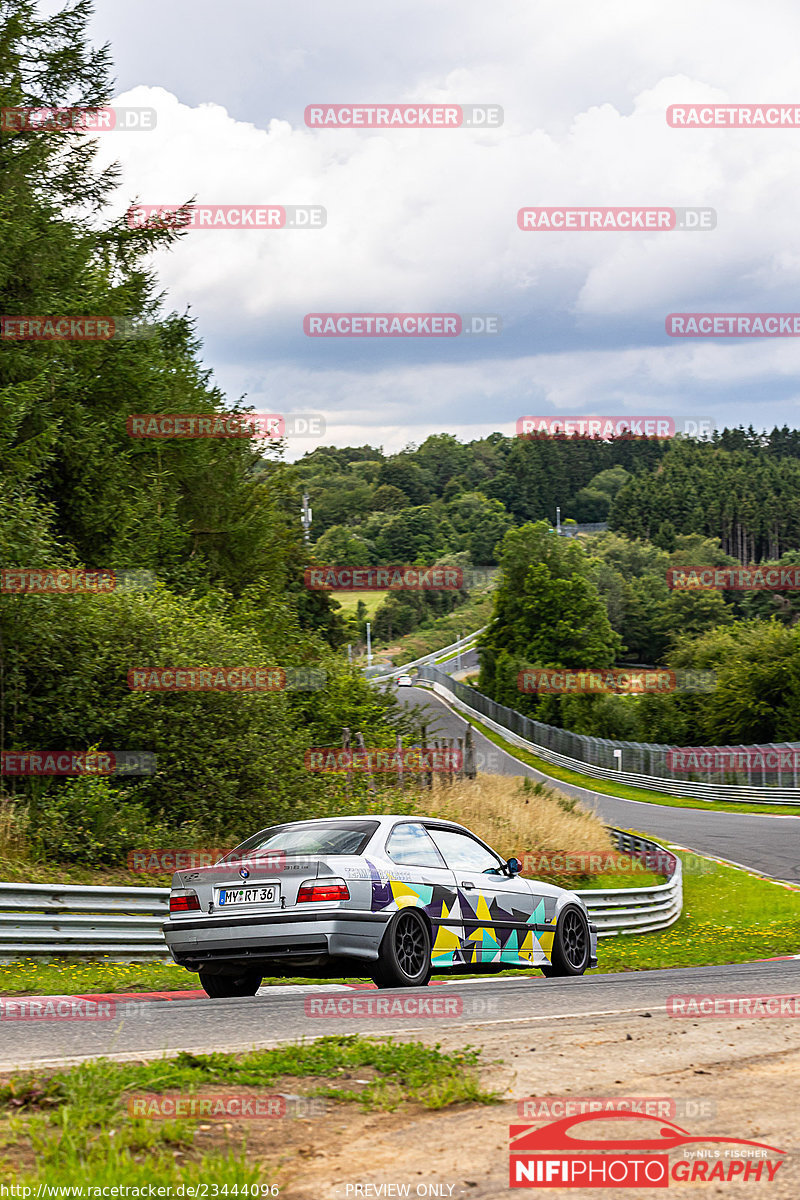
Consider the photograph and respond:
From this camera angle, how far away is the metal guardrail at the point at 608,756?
54.3 m

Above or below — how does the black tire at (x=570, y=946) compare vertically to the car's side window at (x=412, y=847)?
below

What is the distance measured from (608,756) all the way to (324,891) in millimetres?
60384

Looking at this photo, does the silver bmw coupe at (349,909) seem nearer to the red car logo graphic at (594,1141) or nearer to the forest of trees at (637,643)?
the red car logo graphic at (594,1141)

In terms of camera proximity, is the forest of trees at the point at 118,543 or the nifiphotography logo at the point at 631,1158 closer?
the nifiphotography logo at the point at 631,1158

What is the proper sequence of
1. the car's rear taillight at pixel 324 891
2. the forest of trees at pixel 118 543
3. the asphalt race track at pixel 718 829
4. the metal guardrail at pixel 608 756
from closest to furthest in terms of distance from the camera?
1. the car's rear taillight at pixel 324 891
2. the forest of trees at pixel 118 543
3. the asphalt race track at pixel 718 829
4. the metal guardrail at pixel 608 756

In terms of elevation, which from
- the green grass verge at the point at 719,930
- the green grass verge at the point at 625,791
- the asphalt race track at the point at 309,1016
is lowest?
the green grass verge at the point at 625,791

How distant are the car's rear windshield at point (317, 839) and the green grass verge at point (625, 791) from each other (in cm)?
4105

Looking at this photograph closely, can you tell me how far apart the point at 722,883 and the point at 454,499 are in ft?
558

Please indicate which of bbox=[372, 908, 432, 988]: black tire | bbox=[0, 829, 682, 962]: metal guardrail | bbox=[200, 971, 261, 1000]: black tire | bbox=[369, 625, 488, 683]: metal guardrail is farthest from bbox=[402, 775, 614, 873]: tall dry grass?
bbox=[369, 625, 488, 683]: metal guardrail

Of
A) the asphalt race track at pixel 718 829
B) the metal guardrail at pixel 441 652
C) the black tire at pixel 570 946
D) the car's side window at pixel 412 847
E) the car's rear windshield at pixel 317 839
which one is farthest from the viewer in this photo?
the metal guardrail at pixel 441 652

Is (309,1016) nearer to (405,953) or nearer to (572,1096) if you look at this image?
(405,953)

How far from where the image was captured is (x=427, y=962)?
10.0 m

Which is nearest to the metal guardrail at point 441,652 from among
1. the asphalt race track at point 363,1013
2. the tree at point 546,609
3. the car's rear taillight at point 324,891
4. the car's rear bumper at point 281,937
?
the tree at point 546,609

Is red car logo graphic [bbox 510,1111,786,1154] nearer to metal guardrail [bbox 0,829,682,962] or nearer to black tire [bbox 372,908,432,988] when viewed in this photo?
black tire [bbox 372,908,432,988]
